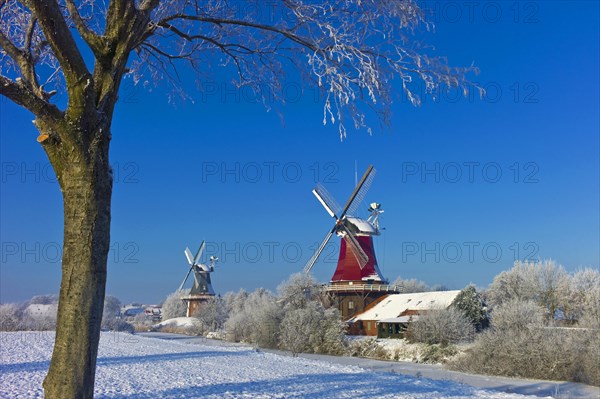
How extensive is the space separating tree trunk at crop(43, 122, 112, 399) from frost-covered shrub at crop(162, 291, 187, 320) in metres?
95.4

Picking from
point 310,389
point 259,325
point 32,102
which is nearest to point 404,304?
point 259,325

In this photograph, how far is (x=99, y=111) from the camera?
422 centimetres

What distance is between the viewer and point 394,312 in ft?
140

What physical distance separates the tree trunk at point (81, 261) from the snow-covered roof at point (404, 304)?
36.6 m

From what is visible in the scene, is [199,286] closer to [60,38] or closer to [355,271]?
[355,271]

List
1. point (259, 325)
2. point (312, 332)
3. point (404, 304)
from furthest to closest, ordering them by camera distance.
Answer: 1. point (404, 304)
2. point (259, 325)
3. point (312, 332)

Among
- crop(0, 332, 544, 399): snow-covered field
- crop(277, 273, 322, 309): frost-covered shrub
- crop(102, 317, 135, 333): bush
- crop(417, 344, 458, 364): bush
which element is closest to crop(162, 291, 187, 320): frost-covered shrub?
crop(102, 317, 135, 333): bush

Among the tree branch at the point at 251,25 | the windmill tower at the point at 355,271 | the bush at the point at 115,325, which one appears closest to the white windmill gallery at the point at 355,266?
the windmill tower at the point at 355,271

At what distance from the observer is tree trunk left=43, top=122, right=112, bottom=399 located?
385 centimetres

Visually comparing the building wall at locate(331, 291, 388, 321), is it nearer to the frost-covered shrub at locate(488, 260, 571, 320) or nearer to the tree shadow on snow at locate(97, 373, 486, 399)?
the frost-covered shrub at locate(488, 260, 571, 320)

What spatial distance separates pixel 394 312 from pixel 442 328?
836 cm

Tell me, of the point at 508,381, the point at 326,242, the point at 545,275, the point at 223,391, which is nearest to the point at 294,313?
the point at 326,242

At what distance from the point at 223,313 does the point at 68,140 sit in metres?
62.0

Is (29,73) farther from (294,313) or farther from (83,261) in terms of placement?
(294,313)
